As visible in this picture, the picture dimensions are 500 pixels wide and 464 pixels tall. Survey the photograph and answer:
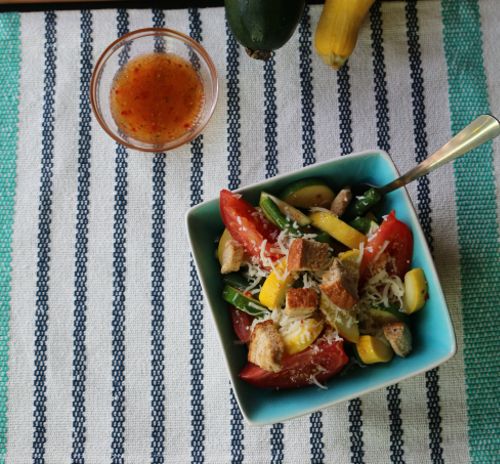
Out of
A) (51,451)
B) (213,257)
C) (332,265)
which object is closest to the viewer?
(332,265)

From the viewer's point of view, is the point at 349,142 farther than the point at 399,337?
Yes

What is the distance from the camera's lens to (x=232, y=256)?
1.04 metres

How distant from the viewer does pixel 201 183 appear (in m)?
1.24

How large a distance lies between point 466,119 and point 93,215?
0.72 meters

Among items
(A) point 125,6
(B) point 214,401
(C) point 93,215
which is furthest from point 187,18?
(B) point 214,401

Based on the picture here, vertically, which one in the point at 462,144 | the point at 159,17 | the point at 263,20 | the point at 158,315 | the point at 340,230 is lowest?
the point at 158,315

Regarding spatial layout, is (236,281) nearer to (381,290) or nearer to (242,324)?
(242,324)

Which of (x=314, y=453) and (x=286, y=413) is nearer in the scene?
(x=286, y=413)

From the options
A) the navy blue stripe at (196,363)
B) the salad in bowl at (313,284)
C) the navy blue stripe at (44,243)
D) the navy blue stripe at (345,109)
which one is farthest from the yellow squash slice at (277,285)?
the navy blue stripe at (44,243)

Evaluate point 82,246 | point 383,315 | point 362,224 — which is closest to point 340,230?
point 362,224

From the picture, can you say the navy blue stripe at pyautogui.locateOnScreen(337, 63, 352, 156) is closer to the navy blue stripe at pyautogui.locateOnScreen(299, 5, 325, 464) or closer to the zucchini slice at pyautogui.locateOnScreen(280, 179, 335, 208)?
the navy blue stripe at pyautogui.locateOnScreen(299, 5, 325, 464)

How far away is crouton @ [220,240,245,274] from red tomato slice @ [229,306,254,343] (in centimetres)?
7

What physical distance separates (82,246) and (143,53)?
15.2 inches

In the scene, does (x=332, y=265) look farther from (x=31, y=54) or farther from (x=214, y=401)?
(x=31, y=54)
